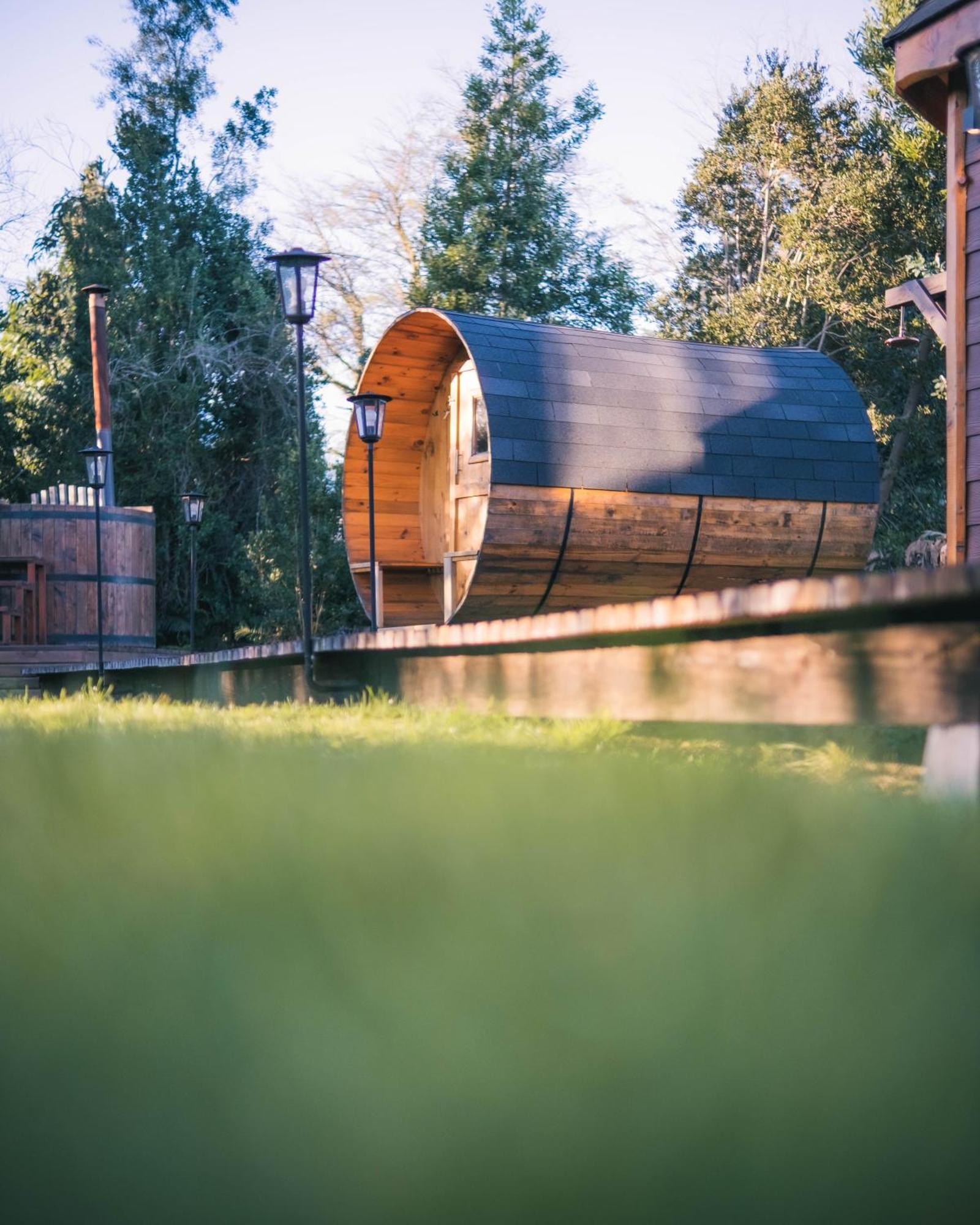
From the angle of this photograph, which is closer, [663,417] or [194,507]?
[663,417]

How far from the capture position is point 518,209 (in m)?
19.5

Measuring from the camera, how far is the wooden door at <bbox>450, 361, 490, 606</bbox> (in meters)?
10.0

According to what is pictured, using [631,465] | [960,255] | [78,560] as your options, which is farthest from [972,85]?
[78,560]

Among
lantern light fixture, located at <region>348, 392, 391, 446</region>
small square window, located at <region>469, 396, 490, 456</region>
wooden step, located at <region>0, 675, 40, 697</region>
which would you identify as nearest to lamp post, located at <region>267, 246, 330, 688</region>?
lantern light fixture, located at <region>348, 392, 391, 446</region>

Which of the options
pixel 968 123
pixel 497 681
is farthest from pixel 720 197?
pixel 497 681

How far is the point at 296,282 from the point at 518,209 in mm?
13025

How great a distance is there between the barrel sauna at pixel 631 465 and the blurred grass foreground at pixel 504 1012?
6.54 m

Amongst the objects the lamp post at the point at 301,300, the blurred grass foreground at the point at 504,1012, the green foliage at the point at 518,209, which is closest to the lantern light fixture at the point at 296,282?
the lamp post at the point at 301,300

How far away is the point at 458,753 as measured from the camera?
9.90 feet

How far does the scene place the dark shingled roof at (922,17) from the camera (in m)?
6.33

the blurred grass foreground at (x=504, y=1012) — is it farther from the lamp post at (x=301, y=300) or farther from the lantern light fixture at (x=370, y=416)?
the lantern light fixture at (x=370, y=416)

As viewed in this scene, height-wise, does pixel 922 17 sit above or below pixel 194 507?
above

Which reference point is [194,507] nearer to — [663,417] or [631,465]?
[663,417]

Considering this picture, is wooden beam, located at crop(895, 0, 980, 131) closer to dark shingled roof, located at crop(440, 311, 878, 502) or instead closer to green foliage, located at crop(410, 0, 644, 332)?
dark shingled roof, located at crop(440, 311, 878, 502)
